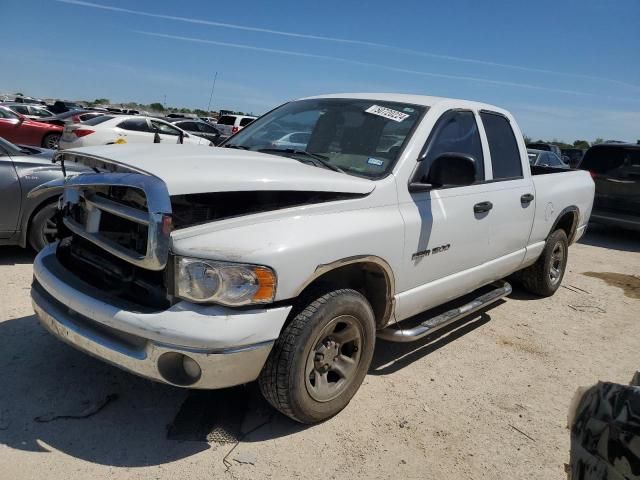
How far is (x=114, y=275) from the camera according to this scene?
284 centimetres

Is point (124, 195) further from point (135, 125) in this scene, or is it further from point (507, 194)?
point (135, 125)

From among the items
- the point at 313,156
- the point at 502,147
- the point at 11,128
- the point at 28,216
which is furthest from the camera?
the point at 11,128

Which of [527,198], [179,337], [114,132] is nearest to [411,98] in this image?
[527,198]

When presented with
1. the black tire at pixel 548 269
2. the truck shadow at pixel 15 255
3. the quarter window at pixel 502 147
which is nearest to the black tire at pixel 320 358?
the quarter window at pixel 502 147

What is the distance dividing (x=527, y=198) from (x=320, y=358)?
8.98 feet

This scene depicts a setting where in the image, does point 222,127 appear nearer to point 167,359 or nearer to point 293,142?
point 293,142

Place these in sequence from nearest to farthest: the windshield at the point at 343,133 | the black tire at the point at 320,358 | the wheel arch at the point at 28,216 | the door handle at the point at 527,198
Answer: the black tire at the point at 320,358 < the windshield at the point at 343,133 < the door handle at the point at 527,198 < the wheel arch at the point at 28,216

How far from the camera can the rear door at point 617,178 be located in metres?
9.61

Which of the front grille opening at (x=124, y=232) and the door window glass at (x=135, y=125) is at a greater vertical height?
the door window glass at (x=135, y=125)

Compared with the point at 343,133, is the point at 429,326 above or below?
below

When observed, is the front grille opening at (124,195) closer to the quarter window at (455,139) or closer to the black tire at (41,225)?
the quarter window at (455,139)

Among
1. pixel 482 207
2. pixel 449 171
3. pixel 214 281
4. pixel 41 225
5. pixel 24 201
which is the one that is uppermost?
pixel 449 171

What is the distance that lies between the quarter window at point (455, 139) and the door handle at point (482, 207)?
211 mm

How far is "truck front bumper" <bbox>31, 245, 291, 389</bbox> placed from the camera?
244cm
